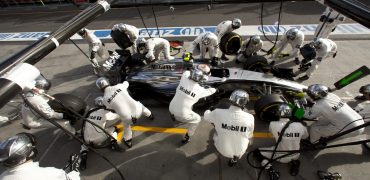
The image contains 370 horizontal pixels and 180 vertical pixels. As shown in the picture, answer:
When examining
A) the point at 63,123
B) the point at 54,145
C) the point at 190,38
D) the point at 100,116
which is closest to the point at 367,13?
the point at 100,116

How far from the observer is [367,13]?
5.56ft

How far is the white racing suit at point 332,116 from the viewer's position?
390 cm

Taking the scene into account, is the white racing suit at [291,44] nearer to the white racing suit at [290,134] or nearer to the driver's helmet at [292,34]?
the driver's helmet at [292,34]

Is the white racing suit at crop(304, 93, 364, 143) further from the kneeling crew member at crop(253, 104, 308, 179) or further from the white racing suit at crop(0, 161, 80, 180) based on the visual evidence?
the white racing suit at crop(0, 161, 80, 180)

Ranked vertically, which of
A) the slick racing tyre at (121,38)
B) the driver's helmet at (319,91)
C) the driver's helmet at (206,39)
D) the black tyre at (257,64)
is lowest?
the black tyre at (257,64)

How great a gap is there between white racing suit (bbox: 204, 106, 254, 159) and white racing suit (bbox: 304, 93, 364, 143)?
1280mm

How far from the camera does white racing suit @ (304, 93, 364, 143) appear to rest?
3.90 meters

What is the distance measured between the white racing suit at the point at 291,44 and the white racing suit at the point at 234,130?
3.80 metres

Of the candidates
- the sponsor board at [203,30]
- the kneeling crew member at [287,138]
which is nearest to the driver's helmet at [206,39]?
the sponsor board at [203,30]

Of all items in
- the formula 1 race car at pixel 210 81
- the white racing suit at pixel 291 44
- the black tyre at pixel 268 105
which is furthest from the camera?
the white racing suit at pixel 291 44

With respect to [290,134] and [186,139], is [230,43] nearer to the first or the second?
[186,139]

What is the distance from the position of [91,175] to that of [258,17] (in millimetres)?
8936

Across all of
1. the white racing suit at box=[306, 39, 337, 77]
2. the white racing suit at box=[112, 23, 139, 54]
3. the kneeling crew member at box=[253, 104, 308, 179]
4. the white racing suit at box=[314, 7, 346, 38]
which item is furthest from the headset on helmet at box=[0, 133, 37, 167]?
the white racing suit at box=[314, 7, 346, 38]

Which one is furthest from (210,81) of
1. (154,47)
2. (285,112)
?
(154,47)
